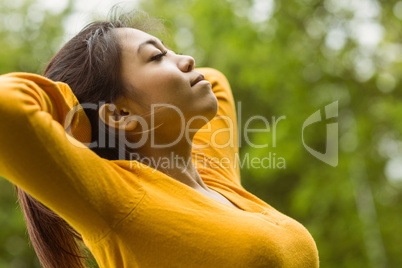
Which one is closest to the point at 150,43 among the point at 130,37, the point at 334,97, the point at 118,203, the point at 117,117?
the point at 130,37

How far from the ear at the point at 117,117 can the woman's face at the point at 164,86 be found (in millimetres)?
18

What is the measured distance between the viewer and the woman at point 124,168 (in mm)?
1075

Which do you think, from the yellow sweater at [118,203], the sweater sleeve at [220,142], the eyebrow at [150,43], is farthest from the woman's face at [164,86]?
the sweater sleeve at [220,142]

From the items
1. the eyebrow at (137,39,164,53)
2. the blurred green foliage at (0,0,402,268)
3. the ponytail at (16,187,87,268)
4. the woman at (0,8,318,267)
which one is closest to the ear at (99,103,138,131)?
the woman at (0,8,318,267)

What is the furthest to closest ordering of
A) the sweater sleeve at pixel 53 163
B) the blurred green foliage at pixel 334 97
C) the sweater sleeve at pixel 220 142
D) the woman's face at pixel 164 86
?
the blurred green foliage at pixel 334 97 < the sweater sleeve at pixel 220 142 < the woman's face at pixel 164 86 < the sweater sleeve at pixel 53 163

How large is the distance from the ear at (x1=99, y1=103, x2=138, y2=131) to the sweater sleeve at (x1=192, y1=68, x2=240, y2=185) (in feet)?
1.06

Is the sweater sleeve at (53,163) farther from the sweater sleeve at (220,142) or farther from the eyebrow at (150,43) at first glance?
the sweater sleeve at (220,142)

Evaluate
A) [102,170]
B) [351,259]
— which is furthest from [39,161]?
[351,259]

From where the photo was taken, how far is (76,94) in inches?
54.0

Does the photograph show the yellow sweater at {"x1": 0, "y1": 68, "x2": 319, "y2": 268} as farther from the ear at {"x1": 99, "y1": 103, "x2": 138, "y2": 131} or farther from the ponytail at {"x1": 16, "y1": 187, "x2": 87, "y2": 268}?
the ponytail at {"x1": 16, "y1": 187, "x2": 87, "y2": 268}

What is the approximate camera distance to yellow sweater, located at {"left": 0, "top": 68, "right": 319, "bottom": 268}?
3.46 feet

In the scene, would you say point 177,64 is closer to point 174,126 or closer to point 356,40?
point 174,126

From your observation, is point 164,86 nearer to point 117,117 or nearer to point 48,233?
Answer: point 117,117

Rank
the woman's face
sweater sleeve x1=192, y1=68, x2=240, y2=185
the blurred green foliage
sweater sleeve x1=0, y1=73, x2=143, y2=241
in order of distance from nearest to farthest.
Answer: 1. sweater sleeve x1=0, y1=73, x2=143, y2=241
2. the woman's face
3. sweater sleeve x1=192, y1=68, x2=240, y2=185
4. the blurred green foliage
